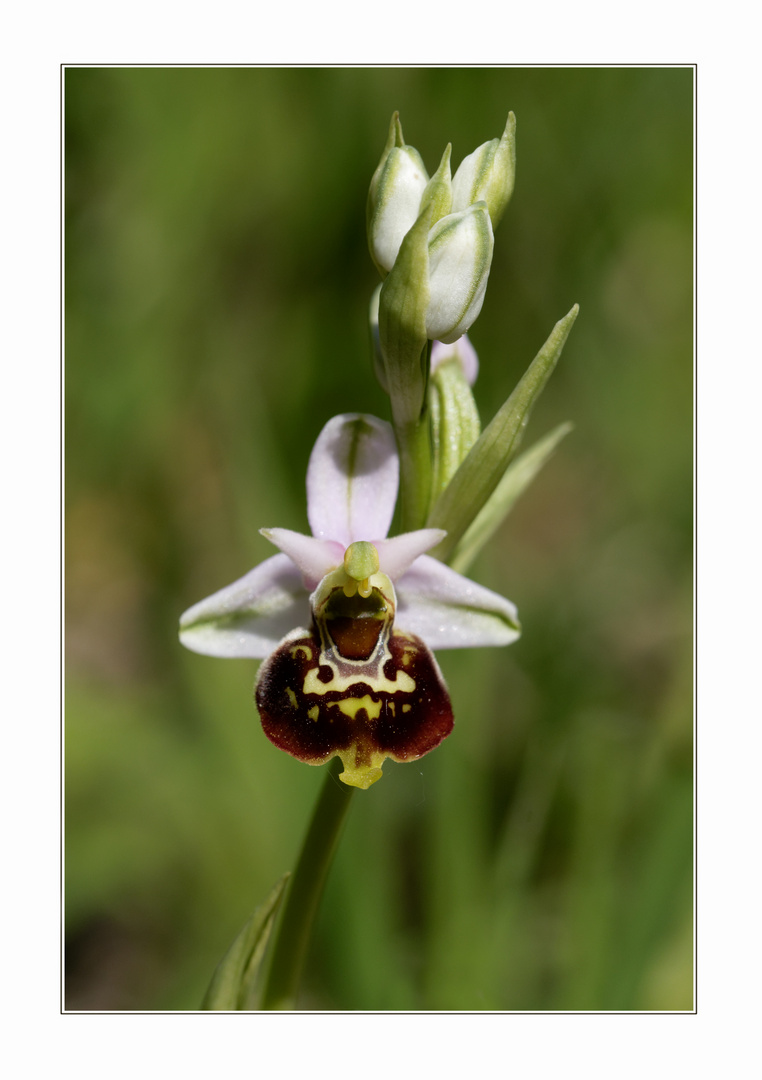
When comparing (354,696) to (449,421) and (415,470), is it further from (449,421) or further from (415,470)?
(449,421)

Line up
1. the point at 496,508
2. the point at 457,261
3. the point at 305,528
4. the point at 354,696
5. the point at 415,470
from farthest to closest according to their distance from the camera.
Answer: the point at 305,528
the point at 496,508
the point at 415,470
the point at 354,696
the point at 457,261

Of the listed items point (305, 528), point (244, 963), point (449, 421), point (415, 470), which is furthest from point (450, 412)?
point (305, 528)

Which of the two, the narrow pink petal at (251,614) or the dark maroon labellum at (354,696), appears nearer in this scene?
the dark maroon labellum at (354,696)

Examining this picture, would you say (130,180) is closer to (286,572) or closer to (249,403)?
(249,403)

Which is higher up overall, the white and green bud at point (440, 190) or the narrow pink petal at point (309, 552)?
the white and green bud at point (440, 190)

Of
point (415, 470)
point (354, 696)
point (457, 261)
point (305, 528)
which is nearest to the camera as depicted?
point (457, 261)

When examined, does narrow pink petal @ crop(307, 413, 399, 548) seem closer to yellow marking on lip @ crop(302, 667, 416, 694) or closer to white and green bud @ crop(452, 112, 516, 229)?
yellow marking on lip @ crop(302, 667, 416, 694)

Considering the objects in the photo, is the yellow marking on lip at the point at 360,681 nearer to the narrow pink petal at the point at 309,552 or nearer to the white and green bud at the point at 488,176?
the narrow pink petal at the point at 309,552

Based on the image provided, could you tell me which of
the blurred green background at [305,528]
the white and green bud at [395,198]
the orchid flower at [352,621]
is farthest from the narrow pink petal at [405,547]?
the blurred green background at [305,528]

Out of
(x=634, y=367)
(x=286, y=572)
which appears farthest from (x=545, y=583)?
(x=286, y=572)
